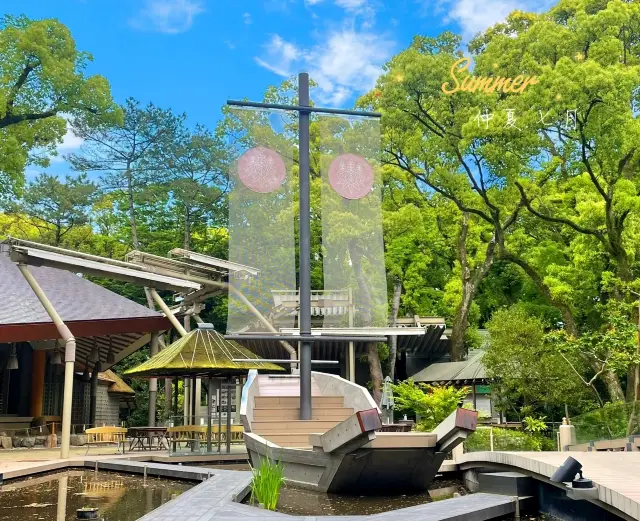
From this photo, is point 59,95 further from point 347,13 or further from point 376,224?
point 347,13

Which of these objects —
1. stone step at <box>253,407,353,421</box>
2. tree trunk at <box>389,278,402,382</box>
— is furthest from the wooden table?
tree trunk at <box>389,278,402,382</box>

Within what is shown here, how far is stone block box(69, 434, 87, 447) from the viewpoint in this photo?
20.9 m

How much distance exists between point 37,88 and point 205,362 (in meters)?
16.9

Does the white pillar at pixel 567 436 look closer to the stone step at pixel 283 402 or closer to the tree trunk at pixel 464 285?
the stone step at pixel 283 402

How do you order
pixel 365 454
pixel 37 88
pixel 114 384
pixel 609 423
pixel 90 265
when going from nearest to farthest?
pixel 365 454, pixel 609 423, pixel 90 265, pixel 37 88, pixel 114 384

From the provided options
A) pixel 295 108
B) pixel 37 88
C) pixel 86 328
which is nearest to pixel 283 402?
pixel 295 108

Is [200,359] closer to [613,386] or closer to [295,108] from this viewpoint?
[295,108]

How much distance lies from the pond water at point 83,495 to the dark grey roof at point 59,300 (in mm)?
6998

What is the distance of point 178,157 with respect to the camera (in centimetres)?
4688

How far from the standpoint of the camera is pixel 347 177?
1373 cm

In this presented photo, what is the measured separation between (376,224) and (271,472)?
260 inches

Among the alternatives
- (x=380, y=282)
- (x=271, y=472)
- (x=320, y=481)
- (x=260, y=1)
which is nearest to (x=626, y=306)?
(x=380, y=282)

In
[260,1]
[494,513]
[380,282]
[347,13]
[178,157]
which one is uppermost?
[260,1]

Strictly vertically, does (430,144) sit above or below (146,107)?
below
